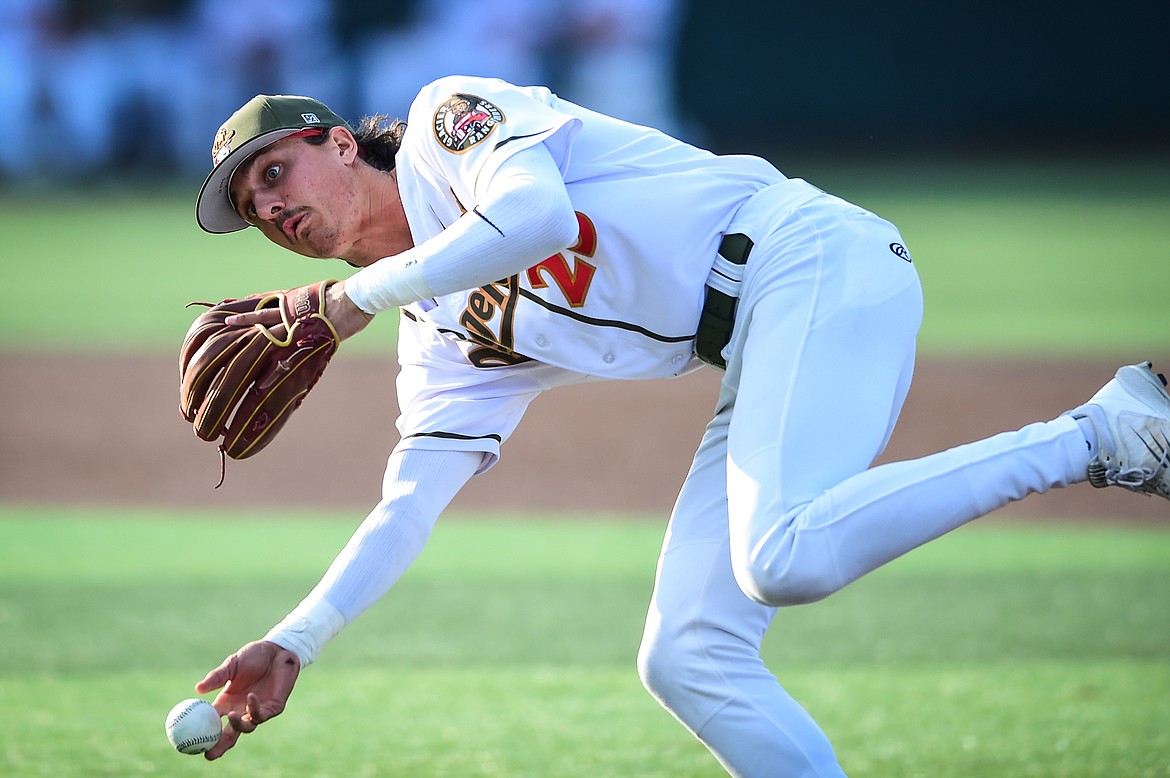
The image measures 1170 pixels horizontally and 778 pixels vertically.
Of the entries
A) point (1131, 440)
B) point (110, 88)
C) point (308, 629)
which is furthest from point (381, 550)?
point (110, 88)

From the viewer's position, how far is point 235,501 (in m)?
6.81

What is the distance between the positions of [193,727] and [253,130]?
1141 millimetres

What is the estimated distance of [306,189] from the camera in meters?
2.71

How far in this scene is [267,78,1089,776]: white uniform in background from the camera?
236 cm

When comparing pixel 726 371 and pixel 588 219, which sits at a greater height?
pixel 588 219

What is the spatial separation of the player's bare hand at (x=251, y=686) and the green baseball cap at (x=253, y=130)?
89 cm

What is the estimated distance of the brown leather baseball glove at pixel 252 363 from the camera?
102 inches

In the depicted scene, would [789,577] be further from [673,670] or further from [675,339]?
[675,339]

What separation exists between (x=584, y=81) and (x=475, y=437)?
15503mm

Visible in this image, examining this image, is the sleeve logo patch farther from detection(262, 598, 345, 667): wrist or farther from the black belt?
detection(262, 598, 345, 667): wrist

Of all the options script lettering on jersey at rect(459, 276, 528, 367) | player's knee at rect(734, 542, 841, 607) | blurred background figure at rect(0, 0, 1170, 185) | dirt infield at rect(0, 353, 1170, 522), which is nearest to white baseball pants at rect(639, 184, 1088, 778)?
player's knee at rect(734, 542, 841, 607)

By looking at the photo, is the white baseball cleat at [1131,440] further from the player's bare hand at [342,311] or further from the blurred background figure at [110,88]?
the blurred background figure at [110,88]

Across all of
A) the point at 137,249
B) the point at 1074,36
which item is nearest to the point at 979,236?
the point at 1074,36

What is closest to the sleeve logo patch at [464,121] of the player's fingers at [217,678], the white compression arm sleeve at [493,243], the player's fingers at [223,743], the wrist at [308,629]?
the white compression arm sleeve at [493,243]
